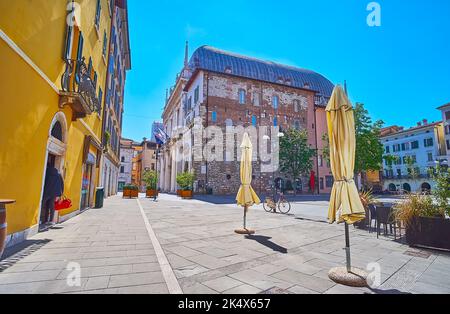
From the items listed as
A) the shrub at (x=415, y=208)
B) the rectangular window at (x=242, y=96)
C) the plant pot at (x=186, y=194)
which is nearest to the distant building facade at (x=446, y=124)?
the rectangular window at (x=242, y=96)

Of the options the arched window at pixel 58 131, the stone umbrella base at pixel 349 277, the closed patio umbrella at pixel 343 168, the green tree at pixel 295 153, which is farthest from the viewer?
the green tree at pixel 295 153

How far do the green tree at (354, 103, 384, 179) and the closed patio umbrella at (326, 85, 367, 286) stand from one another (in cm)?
1924

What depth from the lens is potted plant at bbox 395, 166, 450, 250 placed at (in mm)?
5082

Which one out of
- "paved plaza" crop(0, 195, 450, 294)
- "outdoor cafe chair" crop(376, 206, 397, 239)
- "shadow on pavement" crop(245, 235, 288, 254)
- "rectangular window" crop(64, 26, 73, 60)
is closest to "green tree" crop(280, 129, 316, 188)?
"outdoor cafe chair" crop(376, 206, 397, 239)

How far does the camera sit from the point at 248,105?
3191cm

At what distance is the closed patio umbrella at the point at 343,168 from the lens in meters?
3.61

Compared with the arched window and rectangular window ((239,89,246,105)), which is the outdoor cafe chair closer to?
the arched window

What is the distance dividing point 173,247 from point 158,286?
2.07 metres

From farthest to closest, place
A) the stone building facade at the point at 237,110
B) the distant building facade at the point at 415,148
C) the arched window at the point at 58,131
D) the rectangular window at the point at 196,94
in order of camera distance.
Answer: the distant building facade at the point at 415,148 < the rectangular window at the point at 196,94 < the stone building facade at the point at 237,110 < the arched window at the point at 58,131

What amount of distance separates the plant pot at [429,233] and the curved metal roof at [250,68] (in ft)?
93.8

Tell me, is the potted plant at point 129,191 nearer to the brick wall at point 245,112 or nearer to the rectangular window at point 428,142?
the brick wall at point 245,112

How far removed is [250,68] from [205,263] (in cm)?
3521

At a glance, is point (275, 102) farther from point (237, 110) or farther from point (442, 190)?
point (442, 190)

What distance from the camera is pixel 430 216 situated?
5332 mm
